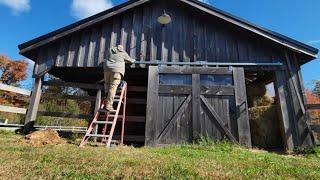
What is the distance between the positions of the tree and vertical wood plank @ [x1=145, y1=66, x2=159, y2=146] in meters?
34.9

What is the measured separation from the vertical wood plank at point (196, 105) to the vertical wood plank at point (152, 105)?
1.24 metres

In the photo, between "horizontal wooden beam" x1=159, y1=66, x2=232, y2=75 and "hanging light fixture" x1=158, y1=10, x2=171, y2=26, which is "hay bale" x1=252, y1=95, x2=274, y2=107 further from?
"hanging light fixture" x1=158, y1=10, x2=171, y2=26

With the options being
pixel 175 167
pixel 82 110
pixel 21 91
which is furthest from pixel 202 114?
pixel 82 110

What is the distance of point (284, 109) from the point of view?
8539 millimetres

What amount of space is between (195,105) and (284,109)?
2921mm

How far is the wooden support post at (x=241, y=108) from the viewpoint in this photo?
8086 millimetres

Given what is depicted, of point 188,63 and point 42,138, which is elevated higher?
point 188,63

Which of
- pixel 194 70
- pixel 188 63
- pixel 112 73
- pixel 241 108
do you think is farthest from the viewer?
pixel 188 63

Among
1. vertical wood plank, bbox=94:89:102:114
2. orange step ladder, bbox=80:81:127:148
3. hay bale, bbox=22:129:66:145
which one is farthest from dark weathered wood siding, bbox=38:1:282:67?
hay bale, bbox=22:129:66:145

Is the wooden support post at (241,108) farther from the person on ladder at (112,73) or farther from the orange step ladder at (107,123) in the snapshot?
the person on ladder at (112,73)

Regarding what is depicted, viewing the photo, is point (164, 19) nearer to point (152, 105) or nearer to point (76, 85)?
point (152, 105)

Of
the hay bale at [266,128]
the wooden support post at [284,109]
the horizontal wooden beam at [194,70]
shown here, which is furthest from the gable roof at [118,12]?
the hay bale at [266,128]

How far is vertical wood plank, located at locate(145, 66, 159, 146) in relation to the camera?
834cm

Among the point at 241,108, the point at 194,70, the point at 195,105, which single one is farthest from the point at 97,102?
the point at 241,108
